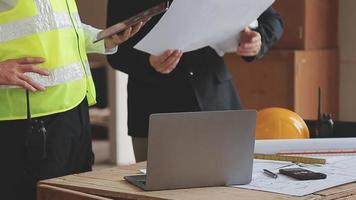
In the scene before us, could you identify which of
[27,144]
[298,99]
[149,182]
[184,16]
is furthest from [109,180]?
[298,99]

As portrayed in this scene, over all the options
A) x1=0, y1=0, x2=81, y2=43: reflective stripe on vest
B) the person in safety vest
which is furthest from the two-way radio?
x1=0, y1=0, x2=81, y2=43: reflective stripe on vest

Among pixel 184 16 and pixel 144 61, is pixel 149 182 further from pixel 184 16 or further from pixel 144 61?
pixel 144 61

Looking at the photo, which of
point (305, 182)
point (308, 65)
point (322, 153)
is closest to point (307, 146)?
point (322, 153)

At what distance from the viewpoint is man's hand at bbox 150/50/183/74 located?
69.5 inches

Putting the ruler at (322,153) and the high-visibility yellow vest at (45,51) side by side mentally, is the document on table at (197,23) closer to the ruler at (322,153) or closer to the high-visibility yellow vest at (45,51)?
the high-visibility yellow vest at (45,51)

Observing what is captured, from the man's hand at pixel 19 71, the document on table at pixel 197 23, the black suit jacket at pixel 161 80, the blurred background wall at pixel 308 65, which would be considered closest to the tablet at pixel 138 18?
the document on table at pixel 197 23

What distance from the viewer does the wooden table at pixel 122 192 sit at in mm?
1272

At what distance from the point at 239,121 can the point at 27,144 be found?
52 centimetres

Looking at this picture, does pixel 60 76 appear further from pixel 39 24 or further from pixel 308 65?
pixel 308 65

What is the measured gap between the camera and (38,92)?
5.21 feet

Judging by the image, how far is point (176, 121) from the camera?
4.30ft

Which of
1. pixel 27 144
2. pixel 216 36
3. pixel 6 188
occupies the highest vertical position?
pixel 216 36

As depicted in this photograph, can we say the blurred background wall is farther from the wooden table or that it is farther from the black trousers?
the wooden table

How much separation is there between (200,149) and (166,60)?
50cm
